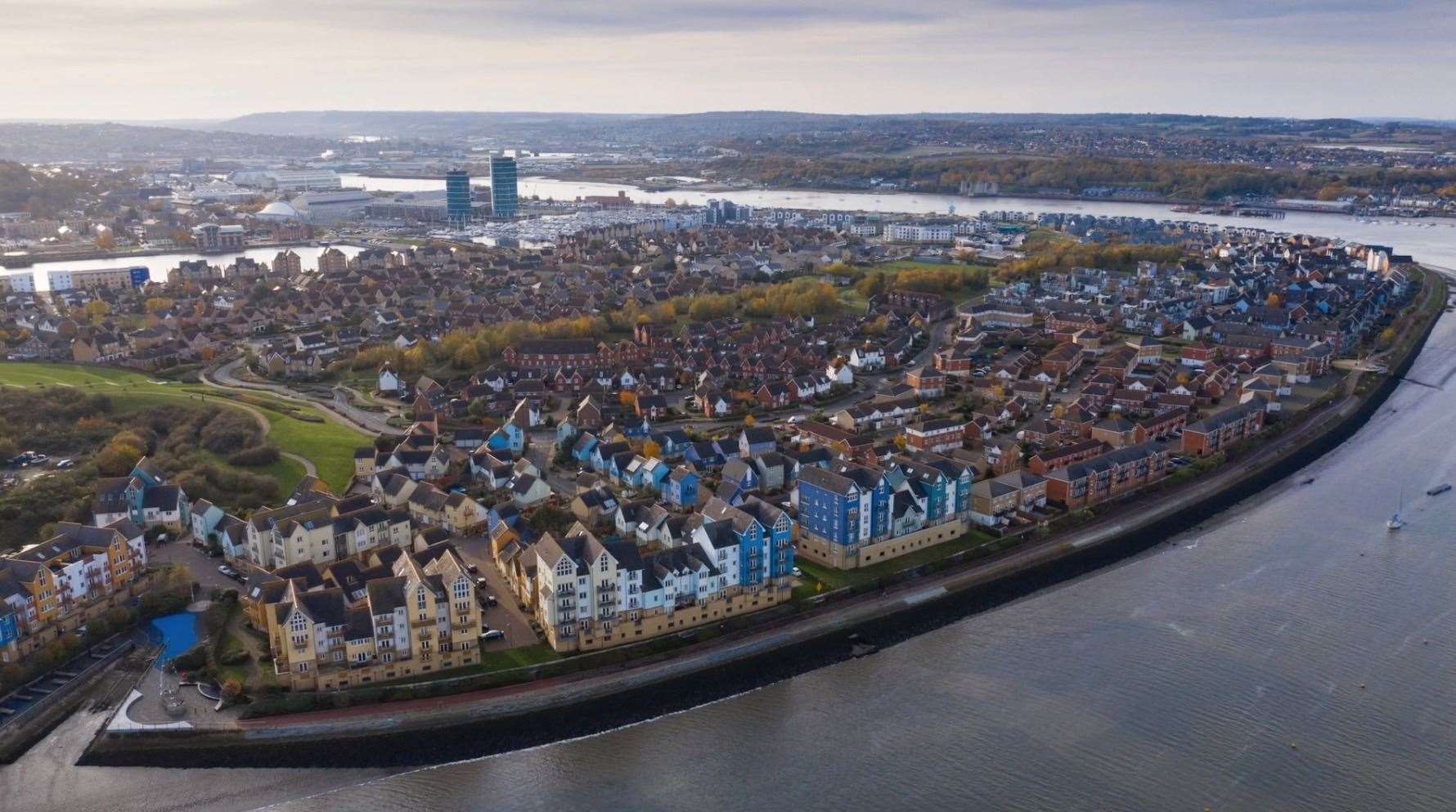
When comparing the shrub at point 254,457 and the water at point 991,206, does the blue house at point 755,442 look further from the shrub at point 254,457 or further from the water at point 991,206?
the water at point 991,206

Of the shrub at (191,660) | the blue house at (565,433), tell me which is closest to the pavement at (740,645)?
the shrub at (191,660)

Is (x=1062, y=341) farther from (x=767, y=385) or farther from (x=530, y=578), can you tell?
(x=530, y=578)

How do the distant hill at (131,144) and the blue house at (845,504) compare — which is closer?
the blue house at (845,504)

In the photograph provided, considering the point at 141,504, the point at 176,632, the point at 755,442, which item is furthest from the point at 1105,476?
the point at 141,504

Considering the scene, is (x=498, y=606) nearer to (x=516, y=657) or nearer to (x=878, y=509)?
(x=516, y=657)

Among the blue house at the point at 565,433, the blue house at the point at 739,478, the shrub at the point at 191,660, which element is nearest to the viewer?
the shrub at the point at 191,660

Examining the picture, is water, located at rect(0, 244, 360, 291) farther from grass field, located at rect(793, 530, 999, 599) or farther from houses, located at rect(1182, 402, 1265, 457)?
houses, located at rect(1182, 402, 1265, 457)

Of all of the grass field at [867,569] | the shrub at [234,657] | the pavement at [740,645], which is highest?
the shrub at [234,657]

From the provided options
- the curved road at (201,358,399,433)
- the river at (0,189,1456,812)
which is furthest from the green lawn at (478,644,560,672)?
the curved road at (201,358,399,433)
